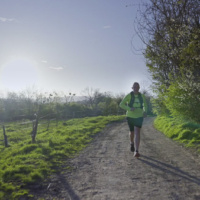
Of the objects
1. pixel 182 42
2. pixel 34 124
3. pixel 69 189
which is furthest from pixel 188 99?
pixel 34 124

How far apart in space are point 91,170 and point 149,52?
7053 millimetres

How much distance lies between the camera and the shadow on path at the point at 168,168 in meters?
4.75

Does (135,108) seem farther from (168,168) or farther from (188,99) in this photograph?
(188,99)

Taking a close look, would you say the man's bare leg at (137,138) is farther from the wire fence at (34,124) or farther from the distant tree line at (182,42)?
the wire fence at (34,124)

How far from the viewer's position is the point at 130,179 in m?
4.86

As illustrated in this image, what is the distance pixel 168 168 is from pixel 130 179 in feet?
4.24

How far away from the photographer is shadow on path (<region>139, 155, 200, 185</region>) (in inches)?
187

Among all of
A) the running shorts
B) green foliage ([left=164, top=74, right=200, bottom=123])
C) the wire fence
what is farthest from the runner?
the wire fence

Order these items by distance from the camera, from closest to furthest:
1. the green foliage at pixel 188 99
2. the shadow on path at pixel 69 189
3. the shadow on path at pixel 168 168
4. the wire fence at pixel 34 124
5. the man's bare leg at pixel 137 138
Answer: the shadow on path at pixel 69 189 → the shadow on path at pixel 168 168 → the man's bare leg at pixel 137 138 → the green foliage at pixel 188 99 → the wire fence at pixel 34 124

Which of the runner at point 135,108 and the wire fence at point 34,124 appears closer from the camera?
the runner at point 135,108

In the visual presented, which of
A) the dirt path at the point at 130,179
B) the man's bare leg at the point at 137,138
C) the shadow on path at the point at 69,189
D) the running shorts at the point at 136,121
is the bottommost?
the shadow on path at the point at 69,189

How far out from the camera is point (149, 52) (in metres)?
10.9

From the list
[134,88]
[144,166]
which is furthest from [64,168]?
[134,88]

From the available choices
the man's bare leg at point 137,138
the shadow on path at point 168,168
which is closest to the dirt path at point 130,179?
the shadow on path at point 168,168
